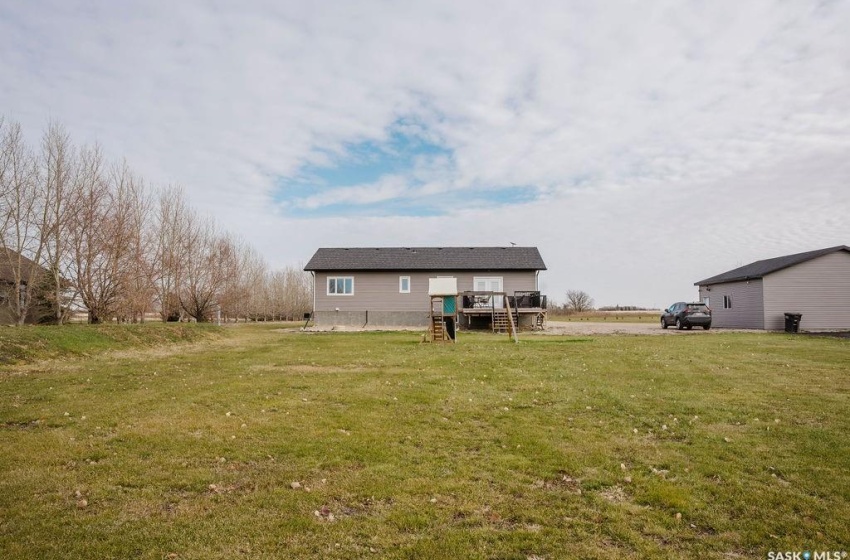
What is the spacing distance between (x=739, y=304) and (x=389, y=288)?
23.8m

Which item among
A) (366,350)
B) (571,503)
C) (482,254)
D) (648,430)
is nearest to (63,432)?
(571,503)

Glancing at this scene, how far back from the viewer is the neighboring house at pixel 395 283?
34.1m

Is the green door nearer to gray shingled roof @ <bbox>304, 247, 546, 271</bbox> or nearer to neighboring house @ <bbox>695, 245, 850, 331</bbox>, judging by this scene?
gray shingled roof @ <bbox>304, 247, 546, 271</bbox>

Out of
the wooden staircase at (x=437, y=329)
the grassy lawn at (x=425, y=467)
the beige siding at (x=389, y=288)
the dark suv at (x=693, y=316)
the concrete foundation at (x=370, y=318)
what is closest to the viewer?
the grassy lawn at (x=425, y=467)

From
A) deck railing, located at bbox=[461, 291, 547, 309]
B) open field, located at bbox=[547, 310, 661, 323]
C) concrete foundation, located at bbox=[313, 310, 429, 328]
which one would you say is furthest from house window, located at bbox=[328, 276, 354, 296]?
open field, located at bbox=[547, 310, 661, 323]

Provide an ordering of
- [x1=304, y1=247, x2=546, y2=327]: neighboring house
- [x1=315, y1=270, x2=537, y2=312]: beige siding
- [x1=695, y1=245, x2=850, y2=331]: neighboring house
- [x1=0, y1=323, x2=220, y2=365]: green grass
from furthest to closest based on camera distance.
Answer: [x1=315, y1=270, x2=537, y2=312]: beige siding
[x1=304, y1=247, x2=546, y2=327]: neighboring house
[x1=695, y1=245, x2=850, y2=331]: neighboring house
[x1=0, y1=323, x2=220, y2=365]: green grass

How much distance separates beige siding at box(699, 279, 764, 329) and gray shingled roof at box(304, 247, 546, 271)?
521 inches

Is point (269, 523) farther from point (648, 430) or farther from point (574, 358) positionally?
point (574, 358)

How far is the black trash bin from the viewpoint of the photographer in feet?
93.9

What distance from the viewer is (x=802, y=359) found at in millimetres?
13391

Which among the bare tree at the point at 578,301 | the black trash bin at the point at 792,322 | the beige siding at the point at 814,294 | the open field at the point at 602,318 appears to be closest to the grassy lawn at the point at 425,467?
the black trash bin at the point at 792,322

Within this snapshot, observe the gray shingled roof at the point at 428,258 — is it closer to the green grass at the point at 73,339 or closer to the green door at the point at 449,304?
the green door at the point at 449,304

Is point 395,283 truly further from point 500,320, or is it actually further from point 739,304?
point 739,304

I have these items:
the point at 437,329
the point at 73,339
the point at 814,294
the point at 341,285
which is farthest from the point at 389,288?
the point at 814,294
